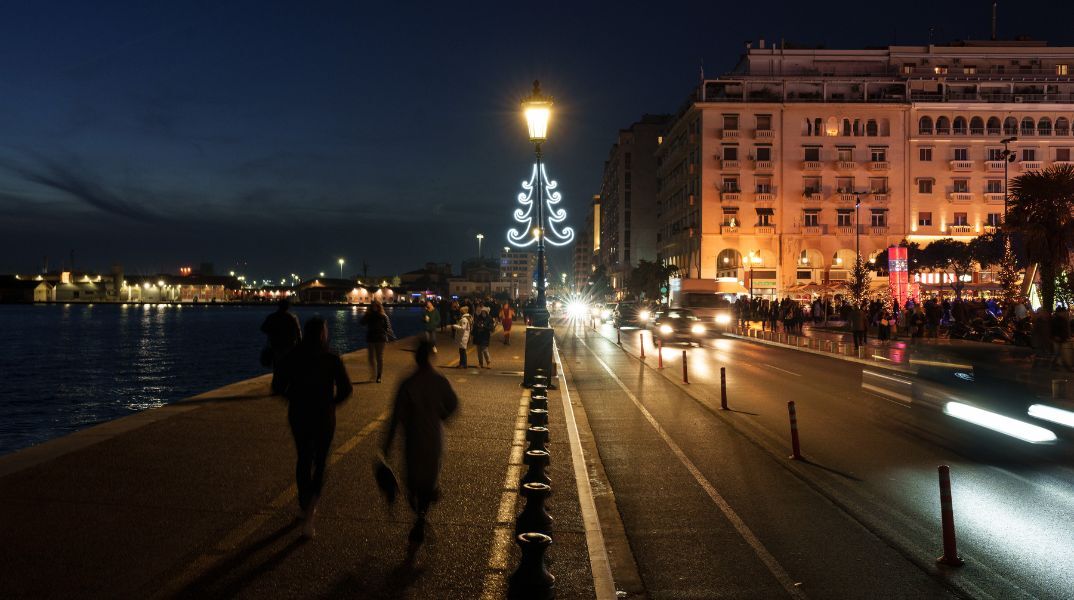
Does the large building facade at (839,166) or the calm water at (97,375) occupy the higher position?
the large building facade at (839,166)

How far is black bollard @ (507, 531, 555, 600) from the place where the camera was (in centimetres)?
410

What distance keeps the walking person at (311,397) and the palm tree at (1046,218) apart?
1195 inches

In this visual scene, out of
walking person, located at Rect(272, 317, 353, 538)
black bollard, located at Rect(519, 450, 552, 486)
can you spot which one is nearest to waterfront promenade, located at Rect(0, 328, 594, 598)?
walking person, located at Rect(272, 317, 353, 538)

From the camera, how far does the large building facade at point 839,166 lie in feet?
229

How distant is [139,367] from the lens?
131 ft

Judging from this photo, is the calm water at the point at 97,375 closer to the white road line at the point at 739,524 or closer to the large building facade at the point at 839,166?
the white road line at the point at 739,524

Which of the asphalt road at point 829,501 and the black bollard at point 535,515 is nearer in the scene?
the black bollard at point 535,515

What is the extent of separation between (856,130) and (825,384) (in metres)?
59.0

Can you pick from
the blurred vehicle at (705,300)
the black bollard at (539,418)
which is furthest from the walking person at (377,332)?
the blurred vehicle at (705,300)

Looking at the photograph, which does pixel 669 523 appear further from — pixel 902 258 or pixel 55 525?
pixel 902 258

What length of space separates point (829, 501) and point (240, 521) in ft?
17.7

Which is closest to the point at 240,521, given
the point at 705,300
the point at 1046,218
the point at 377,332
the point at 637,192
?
the point at 377,332

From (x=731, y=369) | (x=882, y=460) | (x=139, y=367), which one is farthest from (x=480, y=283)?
(x=882, y=460)

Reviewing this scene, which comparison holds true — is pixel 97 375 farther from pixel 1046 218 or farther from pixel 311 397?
Result: pixel 1046 218
